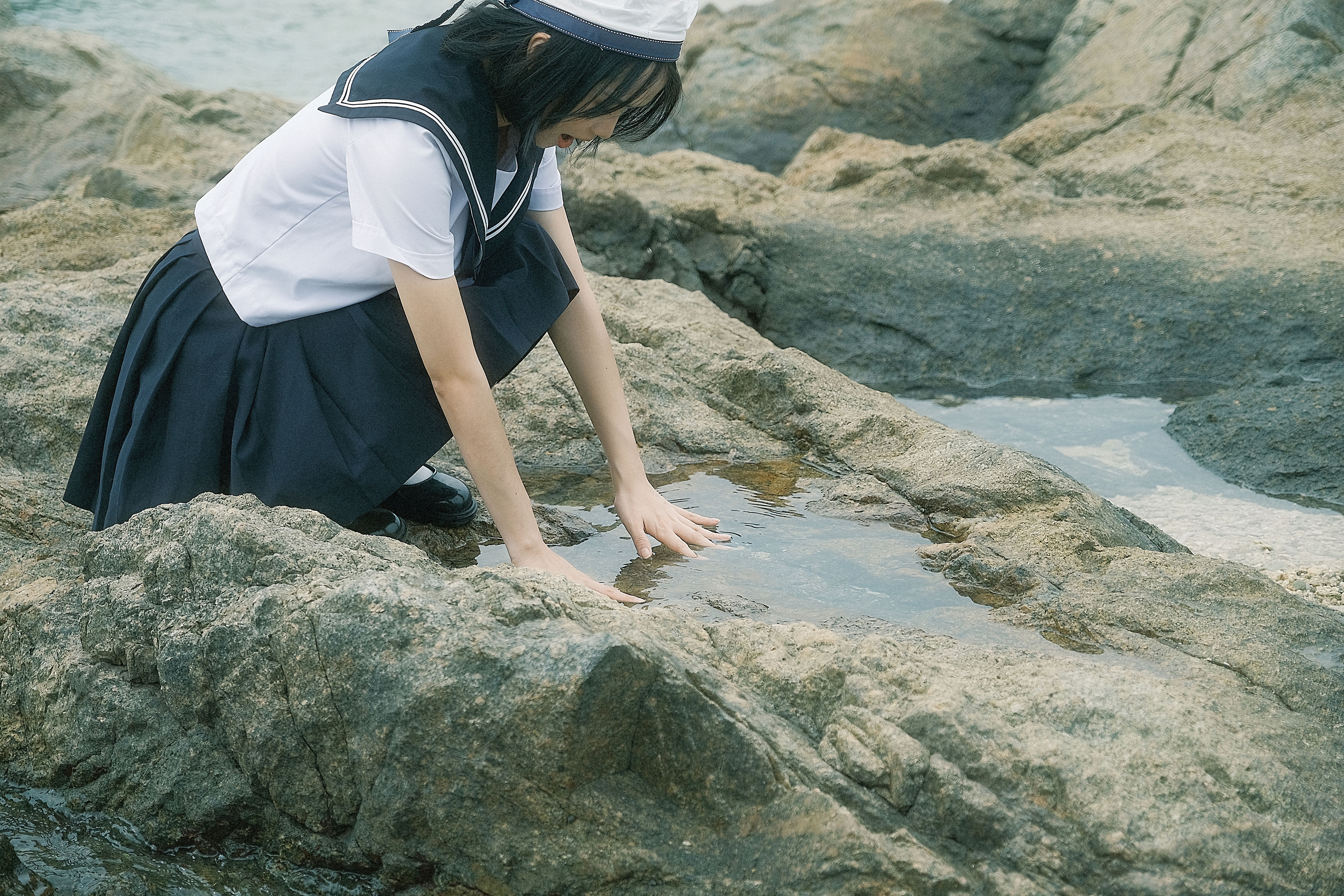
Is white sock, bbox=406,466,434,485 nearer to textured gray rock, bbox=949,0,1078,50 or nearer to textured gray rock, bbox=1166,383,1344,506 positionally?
textured gray rock, bbox=1166,383,1344,506

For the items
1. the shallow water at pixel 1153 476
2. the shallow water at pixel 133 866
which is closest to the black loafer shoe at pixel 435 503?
the shallow water at pixel 133 866

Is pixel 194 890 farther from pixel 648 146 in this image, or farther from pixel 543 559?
pixel 648 146

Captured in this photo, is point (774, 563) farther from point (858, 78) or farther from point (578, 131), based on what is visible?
point (858, 78)

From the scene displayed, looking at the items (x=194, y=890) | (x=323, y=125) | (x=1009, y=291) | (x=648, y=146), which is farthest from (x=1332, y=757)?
(x=648, y=146)

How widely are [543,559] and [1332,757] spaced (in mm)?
1142

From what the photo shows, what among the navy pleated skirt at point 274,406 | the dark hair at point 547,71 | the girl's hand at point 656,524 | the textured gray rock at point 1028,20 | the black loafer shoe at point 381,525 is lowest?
the black loafer shoe at point 381,525

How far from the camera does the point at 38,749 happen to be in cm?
174

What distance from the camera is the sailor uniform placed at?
1900mm

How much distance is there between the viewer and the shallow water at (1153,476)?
3092mm

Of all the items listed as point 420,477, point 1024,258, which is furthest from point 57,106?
point 420,477

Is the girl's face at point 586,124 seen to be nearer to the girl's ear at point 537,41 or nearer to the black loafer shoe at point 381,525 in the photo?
the girl's ear at point 537,41

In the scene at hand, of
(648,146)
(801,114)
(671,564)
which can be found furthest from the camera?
(648,146)

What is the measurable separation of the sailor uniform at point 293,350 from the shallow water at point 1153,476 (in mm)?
2117

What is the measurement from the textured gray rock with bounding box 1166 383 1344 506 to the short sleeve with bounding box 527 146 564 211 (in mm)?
2351
